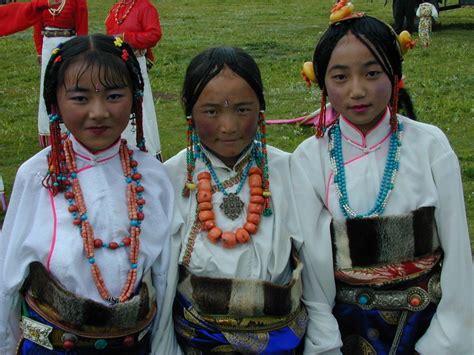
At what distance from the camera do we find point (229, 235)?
9.06 ft

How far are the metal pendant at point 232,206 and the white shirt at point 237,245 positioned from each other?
2 cm

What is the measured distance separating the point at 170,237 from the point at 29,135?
6069 millimetres

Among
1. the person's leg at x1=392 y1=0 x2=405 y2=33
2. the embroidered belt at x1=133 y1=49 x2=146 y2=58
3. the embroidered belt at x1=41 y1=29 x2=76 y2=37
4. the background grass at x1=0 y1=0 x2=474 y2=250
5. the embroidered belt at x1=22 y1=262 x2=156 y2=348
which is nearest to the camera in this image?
the embroidered belt at x1=22 y1=262 x2=156 y2=348

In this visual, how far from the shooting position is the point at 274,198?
9.45 feet

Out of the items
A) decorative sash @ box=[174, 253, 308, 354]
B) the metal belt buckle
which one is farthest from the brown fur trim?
the metal belt buckle

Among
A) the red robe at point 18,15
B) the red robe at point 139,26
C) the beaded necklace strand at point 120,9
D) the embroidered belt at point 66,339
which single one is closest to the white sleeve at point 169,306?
the embroidered belt at point 66,339

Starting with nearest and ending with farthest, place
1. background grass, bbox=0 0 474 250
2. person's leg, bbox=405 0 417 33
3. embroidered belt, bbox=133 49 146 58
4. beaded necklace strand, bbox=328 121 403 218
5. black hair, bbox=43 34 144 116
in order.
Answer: black hair, bbox=43 34 144 116 < beaded necklace strand, bbox=328 121 403 218 < embroidered belt, bbox=133 49 146 58 < background grass, bbox=0 0 474 250 < person's leg, bbox=405 0 417 33

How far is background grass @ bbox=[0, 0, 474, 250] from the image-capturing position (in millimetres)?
8164

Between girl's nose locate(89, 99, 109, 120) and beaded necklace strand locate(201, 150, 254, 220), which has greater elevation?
girl's nose locate(89, 99, 109, 120)

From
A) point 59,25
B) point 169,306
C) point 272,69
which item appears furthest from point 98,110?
point 272,69

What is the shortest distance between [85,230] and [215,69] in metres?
0.72

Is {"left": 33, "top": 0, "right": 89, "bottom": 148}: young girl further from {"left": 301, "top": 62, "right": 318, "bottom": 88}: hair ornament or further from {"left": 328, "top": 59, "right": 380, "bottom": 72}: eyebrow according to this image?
{"left": 328, "top": 59, "right": 380, "bottom": 72}: eyebrow

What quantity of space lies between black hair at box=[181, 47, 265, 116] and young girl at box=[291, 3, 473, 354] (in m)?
0.27

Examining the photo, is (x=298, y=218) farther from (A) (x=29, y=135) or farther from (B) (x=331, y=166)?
(A) (x=29, y=135)
